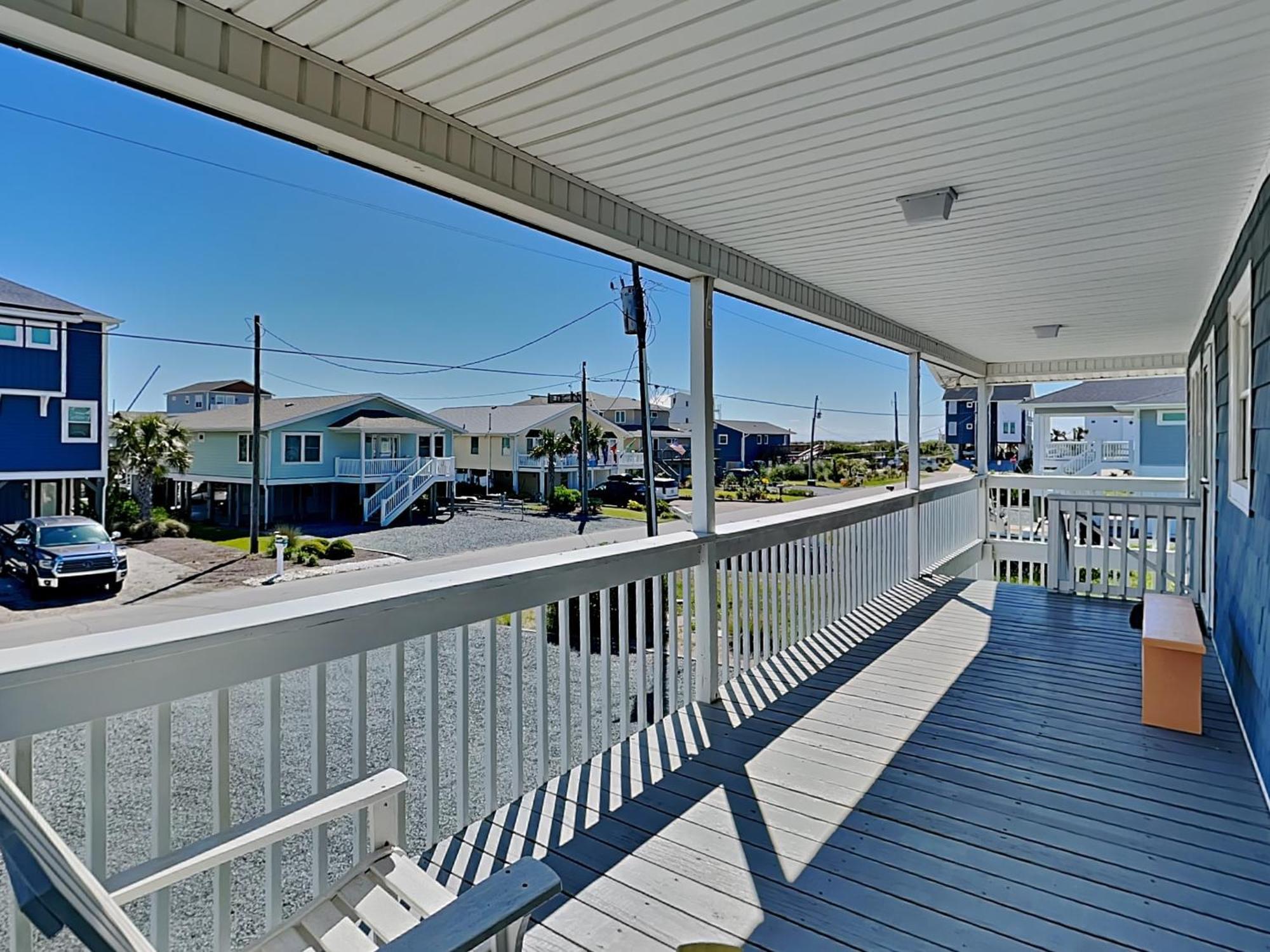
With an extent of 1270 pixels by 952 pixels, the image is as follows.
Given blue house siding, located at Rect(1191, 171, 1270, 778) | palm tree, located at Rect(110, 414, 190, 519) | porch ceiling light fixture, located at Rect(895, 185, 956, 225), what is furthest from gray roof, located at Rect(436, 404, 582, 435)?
blue house siding, located at Rect(1191, 171, 1270, 778)

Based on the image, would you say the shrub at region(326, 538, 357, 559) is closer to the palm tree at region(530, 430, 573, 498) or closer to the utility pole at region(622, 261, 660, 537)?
the palm tree at region(530, 430, 573, 498)

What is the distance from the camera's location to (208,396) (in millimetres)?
1718

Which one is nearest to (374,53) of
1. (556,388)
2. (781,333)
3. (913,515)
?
(556,388)

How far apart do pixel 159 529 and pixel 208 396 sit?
0.34 m

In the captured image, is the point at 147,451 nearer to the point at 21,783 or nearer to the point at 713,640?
the point at 21,783

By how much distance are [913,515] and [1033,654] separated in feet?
7.28

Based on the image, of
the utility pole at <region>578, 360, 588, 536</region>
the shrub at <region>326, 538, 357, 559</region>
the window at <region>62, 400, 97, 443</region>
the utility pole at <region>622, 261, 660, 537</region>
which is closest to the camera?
the window at <region>62, 400, 97, 443</region>

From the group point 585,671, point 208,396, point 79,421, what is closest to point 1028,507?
point 585,671

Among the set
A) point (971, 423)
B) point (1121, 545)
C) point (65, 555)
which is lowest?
point (1121, 545)

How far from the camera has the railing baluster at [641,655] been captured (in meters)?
3.25

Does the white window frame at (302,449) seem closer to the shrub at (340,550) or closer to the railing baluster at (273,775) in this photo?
the shrub at (340,550)

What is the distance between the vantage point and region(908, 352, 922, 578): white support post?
6656 millimetres

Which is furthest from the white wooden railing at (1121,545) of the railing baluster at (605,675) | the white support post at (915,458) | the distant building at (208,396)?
the distant building at (208,396)

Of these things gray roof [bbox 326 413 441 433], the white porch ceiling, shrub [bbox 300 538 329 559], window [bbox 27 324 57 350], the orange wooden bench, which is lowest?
the orange wooden bench
